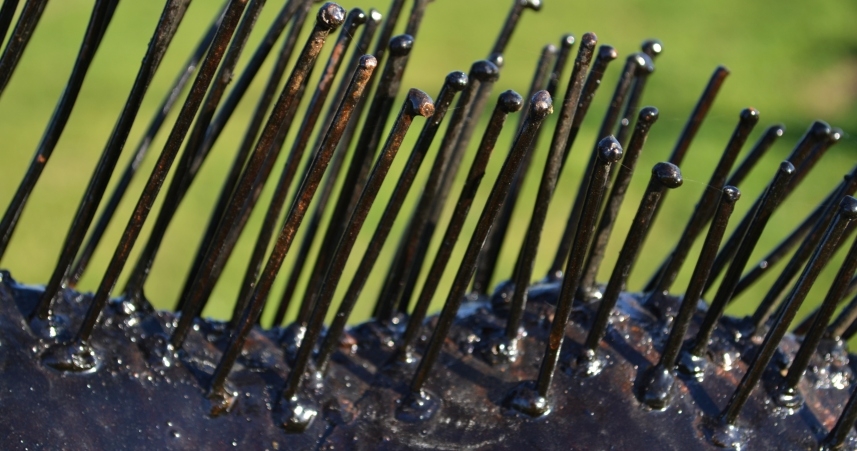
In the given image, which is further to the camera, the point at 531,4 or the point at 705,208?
the point at 531,4

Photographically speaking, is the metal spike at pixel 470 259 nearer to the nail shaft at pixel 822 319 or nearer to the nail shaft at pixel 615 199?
the nail shaft at pixel 615 199

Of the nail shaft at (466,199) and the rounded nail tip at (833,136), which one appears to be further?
the rounded nail tip at (833,136)

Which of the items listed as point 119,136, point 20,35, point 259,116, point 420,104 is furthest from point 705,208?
point 20,35

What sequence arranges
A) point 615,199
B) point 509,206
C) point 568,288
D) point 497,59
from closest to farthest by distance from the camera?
point 568,288
point 615,199
point 497,59
point 509,206

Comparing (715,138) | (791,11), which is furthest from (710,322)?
(791,11)

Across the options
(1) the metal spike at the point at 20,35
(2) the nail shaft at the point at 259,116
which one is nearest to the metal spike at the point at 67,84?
(1) the metal spike at the point at 20,35

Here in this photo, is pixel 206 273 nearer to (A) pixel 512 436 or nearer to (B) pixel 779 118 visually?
(A) pixel 512 436

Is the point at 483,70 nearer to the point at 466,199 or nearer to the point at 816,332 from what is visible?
the point at 466,199

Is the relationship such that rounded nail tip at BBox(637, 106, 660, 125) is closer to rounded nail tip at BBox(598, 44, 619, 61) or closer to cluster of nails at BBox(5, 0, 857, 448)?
cluster of nails at BBox(5, 0, 857, 448)
